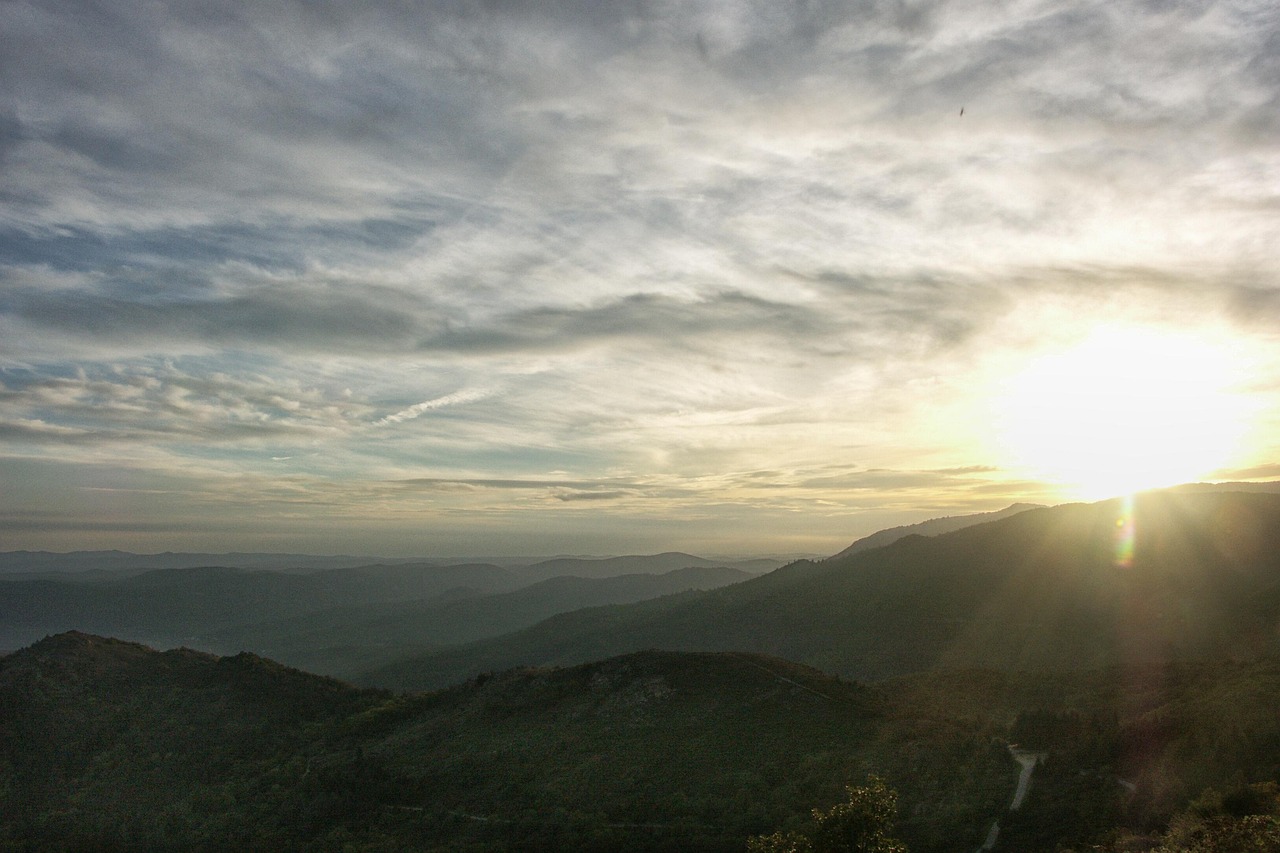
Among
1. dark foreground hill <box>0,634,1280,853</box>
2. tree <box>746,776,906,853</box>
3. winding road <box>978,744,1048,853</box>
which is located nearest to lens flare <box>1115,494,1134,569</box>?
dark foreground hill <box>0,634,1280,853</box>

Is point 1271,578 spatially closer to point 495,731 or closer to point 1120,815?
point 1120,815

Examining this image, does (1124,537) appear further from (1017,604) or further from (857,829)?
(857,829)

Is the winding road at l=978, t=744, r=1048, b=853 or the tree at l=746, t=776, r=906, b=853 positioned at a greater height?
the tree at l=746, t=776, r=906, b=853

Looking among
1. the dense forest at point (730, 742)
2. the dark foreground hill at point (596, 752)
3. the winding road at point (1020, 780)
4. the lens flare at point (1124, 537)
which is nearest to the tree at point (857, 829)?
the dense forest at point (730, 742)

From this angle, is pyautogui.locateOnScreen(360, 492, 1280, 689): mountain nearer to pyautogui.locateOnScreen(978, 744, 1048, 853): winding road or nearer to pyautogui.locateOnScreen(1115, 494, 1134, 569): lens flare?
pyautogui.locateOnScreen(1115, 494, 1134, 569): lens flare

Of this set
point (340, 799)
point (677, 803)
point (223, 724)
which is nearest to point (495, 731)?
point (340, 799)

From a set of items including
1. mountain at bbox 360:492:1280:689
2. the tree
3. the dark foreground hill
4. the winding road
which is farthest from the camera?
mountain at bbox 360:492:1280:689

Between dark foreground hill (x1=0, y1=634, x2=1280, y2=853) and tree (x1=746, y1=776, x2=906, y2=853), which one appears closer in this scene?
tree (x1=746, y1=776, x2=906, y2=853)

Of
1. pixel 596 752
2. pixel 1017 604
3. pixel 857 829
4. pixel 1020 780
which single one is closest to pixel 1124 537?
pixel 1017 604
